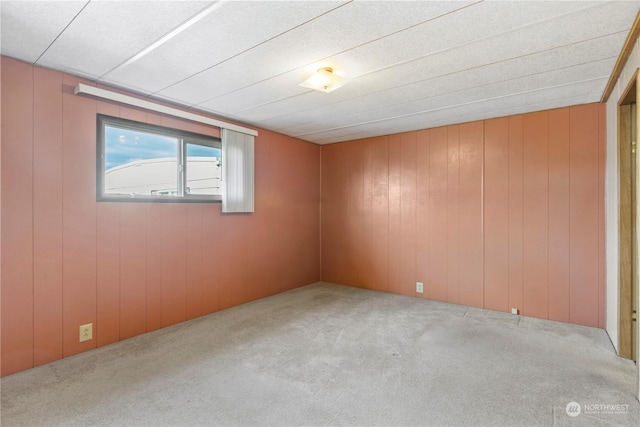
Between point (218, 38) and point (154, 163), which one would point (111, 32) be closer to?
point (218, 38)

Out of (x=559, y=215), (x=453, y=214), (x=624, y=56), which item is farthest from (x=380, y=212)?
(x=624, y=56)

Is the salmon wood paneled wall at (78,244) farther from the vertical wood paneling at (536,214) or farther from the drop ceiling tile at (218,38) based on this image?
the vertical wood paneling at (536,214)

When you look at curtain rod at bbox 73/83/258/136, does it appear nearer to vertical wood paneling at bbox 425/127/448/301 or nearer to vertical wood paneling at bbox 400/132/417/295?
vertical wood paneling at bbox 400/132/417/295

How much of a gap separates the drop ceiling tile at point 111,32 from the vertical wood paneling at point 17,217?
0.31 meters

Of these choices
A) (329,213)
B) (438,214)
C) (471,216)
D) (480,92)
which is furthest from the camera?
(329,213)

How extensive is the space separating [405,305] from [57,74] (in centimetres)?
412

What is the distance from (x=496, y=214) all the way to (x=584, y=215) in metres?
0.80

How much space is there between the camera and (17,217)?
227 cm

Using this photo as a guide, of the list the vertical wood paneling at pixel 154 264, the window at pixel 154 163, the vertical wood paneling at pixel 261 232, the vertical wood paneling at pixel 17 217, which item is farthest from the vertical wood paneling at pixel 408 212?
the vertical wood paneling at pixel 17 217

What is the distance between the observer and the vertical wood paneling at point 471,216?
3.83 m

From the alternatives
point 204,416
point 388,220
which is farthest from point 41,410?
point 388,220

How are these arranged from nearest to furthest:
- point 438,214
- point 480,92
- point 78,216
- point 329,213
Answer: point 78,216 < point 480,92 < point 438,214 < point 329,213

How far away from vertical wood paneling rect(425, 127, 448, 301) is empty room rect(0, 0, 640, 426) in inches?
1.2

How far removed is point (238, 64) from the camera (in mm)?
2344
